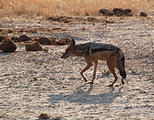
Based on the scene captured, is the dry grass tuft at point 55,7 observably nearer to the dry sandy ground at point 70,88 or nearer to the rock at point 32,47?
the dry sandy ground at point 70,88

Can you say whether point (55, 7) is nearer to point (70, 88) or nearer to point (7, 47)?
point (7, 47)

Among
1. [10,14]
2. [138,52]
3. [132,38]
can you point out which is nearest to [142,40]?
[132,38]

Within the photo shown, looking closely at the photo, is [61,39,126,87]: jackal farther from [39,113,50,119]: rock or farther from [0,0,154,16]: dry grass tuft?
[0,0,154,16]: dry grass tuft

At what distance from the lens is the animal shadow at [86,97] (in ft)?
29.9

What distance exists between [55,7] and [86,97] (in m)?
21.9

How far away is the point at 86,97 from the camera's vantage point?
948 cm

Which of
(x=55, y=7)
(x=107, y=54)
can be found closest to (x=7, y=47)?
(x=107, y=54)

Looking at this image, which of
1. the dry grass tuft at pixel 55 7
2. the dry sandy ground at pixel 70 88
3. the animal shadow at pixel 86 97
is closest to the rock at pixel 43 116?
the dry sandy ground at pixel 70 88

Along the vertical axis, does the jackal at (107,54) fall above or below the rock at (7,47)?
above

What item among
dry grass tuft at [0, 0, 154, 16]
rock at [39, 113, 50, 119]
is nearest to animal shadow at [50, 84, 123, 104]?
rock at [39, 113, 50, 119]

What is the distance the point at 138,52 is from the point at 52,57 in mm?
2637

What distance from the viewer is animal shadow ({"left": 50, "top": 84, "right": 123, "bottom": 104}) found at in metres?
9.12

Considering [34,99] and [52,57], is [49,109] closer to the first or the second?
[34,99]

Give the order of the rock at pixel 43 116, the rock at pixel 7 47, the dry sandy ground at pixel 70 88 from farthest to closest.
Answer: the rock at pixel 7 47
the dry sandy ground at pixel 70 88
the rock at pixel 43 116
